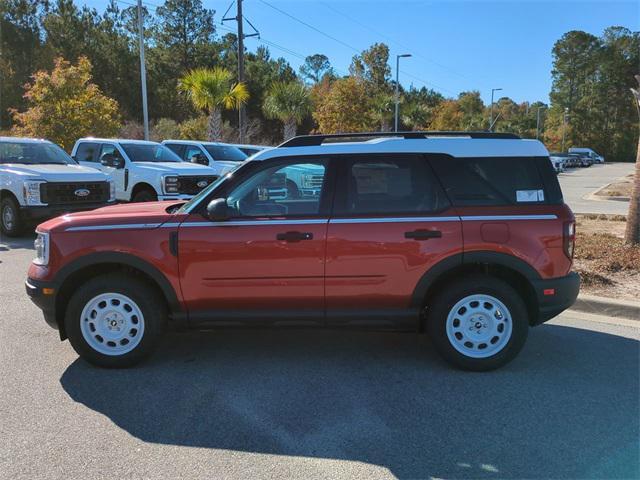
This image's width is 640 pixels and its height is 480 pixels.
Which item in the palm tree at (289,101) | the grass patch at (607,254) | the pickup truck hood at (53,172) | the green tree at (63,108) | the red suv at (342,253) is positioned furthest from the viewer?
the palm tree at (289,101)

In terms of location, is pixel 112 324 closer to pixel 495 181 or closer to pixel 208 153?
pixel 495 181

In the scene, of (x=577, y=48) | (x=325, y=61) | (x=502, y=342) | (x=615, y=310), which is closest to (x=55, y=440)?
(x=502, y=342)

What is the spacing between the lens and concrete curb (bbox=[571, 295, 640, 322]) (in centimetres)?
589

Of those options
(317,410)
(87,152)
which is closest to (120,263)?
(317,410)

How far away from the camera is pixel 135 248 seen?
423 cm

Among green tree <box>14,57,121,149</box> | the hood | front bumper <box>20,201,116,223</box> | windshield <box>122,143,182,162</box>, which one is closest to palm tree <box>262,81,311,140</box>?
green tree <box>14,57,121,149</box>

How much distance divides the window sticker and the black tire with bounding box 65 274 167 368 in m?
3.00

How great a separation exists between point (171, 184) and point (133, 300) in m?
7.68

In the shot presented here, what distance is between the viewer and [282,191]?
441 centimetres

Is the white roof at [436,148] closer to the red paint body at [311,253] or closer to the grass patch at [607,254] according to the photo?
the red paint body at [311,253]

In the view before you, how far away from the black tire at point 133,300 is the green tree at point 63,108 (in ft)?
53.9

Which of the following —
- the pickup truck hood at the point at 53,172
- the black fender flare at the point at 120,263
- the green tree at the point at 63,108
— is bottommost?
the black fender flare at the point at 120,263

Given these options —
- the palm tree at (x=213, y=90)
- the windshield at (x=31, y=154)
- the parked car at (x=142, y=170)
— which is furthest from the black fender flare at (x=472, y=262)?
the palm tree at (x=213, y=90)

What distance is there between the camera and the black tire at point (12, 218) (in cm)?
1032
